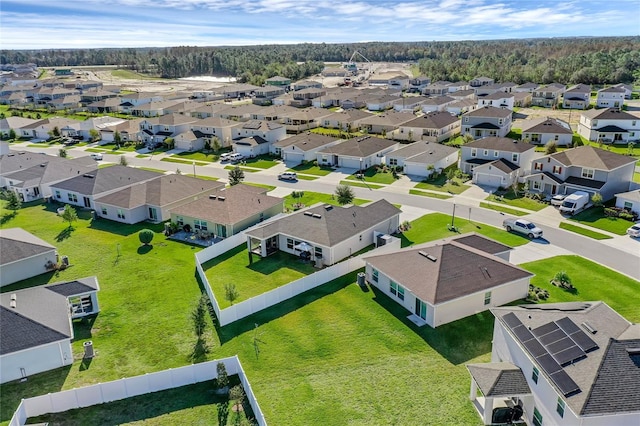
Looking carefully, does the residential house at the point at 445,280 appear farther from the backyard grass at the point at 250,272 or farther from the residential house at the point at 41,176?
the residential house at the point at 41,176

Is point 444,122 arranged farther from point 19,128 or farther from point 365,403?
point 19,128

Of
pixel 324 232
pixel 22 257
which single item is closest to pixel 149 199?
pixel 22 257

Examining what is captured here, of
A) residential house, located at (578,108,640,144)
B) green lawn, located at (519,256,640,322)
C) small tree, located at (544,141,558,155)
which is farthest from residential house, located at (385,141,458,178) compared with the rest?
residential house, located at (578,108,640,144)

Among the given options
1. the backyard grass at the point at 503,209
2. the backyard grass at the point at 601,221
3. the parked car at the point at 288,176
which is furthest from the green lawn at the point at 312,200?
the backyard grass at the point at 601,221

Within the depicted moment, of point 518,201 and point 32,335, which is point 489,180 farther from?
point 32,335

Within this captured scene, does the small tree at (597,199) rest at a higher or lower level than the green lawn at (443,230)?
higher
